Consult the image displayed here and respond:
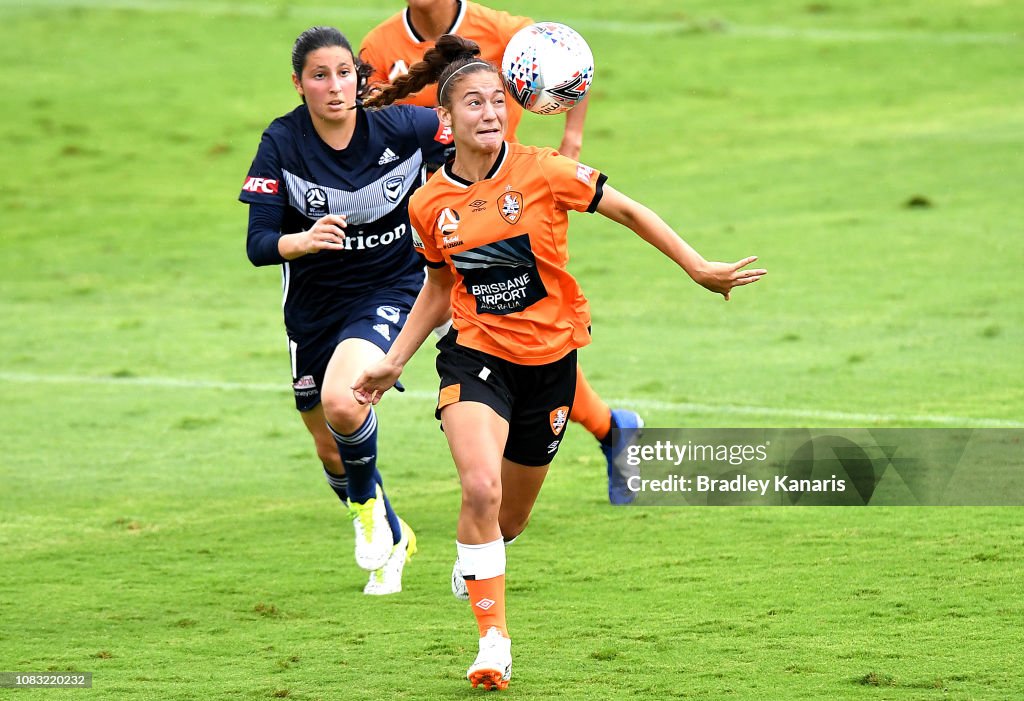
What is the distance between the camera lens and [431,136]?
7.18 meters

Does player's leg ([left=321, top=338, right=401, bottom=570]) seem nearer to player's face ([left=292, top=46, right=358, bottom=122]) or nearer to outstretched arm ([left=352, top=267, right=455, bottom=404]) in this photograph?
outstretched arm ([left=352, top=267, right=455, bottom=404])

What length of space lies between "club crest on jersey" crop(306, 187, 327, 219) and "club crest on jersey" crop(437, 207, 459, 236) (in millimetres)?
1342

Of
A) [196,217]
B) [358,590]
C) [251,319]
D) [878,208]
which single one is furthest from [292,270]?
[196,217]

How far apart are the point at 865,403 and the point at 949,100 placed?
14.4m

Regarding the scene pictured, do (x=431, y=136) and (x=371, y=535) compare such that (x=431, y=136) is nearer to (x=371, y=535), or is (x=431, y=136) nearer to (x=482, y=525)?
(x=371, y=535)

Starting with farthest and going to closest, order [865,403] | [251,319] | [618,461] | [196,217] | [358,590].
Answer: [196,217] → [251,319] → [865,403] → [618,461] → [358,590]

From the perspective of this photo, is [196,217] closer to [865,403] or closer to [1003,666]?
[865,403]

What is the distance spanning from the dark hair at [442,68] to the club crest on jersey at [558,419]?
4.11 feet

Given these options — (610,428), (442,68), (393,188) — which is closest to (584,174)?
(442,68)

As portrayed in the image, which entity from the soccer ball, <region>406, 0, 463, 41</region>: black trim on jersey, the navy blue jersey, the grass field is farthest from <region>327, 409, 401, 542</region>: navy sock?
<region>406, 0, 463, 41</region>: black trim on jersey

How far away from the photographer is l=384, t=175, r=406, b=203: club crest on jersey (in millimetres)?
7023

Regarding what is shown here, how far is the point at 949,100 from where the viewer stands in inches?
899

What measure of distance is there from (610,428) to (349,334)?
1.54 metres

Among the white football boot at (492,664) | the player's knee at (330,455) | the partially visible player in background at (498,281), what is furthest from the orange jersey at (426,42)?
the white football boot at (492,664)
